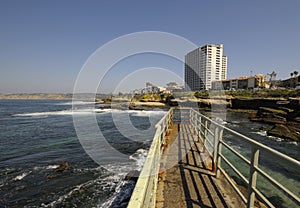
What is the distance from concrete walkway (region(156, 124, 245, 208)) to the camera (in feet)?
9.19

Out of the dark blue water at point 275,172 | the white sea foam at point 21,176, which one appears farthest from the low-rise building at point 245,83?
the white sea foam at point 21,176

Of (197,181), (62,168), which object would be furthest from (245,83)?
(197,181)

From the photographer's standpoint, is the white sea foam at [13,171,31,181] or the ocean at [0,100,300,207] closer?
the ocean at [0,100,300,207]

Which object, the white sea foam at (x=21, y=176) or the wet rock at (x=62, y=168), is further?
the wet rock at (x=62, y=168)

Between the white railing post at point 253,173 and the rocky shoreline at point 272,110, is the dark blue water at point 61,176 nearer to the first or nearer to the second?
→ the white railing post at point 253,173

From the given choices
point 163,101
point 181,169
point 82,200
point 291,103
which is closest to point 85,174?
point 82,200

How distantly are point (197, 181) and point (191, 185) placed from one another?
22 centimetres

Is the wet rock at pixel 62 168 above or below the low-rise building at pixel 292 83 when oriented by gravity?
below

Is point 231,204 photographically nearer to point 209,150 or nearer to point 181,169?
point 181,169

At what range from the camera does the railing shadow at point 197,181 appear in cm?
282

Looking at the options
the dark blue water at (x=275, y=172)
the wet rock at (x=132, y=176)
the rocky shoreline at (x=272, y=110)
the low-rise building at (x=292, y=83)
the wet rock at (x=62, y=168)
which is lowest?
the wet rock at (x=62, y=168)

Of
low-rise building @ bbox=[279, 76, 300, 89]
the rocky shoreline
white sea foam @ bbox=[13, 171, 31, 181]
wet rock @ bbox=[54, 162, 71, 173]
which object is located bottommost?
white sea foam @ bbox=[13, 171, 31, 181]

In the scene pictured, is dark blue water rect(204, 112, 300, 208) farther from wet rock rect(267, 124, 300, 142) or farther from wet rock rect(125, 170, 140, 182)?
wet rock rect(125, 170, 140, 182)

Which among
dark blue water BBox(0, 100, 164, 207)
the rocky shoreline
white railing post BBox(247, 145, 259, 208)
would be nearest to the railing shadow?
white railing post BBox(247, 145, 259, 208)
